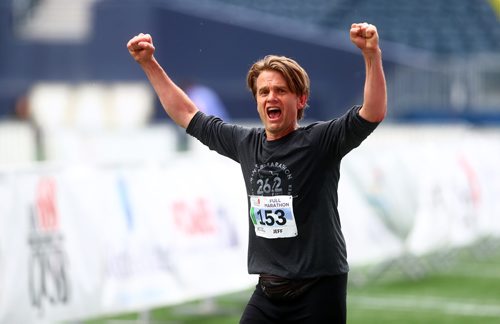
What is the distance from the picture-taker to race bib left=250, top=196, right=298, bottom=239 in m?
4.63

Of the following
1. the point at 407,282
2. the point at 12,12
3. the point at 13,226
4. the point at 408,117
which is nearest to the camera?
the point at 13,226

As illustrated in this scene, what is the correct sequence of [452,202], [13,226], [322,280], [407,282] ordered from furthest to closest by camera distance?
[452,202] → [407,282] → [13,226] → [322,280]

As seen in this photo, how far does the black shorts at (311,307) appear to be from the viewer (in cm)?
463

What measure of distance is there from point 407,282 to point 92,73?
60.0 ft

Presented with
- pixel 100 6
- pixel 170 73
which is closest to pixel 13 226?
pixel 170 73

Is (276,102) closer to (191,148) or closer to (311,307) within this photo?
(311,307)

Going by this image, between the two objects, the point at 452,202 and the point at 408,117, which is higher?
the point at 408,117

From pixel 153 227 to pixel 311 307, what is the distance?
4179 mm

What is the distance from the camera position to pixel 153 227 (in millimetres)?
8695

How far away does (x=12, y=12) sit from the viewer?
97.7ft

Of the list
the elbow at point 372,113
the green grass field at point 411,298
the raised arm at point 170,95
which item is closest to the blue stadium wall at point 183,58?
the green grass field at point 411,298

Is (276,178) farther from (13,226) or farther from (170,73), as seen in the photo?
(170,73)

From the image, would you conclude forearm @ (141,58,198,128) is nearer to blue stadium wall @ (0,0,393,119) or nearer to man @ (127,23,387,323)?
man @ (127,23,387,323)

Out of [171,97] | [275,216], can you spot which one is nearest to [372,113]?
[275,216]
